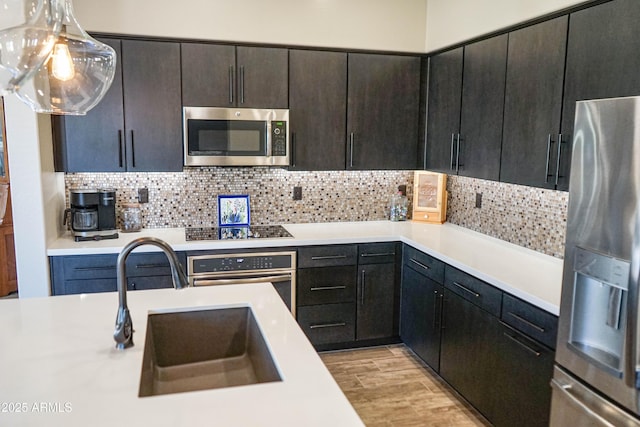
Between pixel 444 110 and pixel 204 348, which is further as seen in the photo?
pixel 444 110

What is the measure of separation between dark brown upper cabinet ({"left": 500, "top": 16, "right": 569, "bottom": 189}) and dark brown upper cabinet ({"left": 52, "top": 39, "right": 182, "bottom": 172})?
89.3 inches

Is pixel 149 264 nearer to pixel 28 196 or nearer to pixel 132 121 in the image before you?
pixel 28 196

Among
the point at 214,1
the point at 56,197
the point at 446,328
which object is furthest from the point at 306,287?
the point at 214,1

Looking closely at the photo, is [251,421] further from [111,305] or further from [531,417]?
[531,417]

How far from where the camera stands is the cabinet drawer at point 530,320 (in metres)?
2.25

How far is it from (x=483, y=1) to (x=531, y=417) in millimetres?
2553

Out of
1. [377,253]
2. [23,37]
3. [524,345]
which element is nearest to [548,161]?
[524,345]

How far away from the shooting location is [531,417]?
7.87 ft

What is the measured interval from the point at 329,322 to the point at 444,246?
41.9 inches

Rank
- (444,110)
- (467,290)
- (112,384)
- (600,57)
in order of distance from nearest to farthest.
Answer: (112,384) < (600,57) < (467,290) < (444,110)

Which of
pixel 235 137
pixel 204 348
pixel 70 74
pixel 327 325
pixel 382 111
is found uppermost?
pixel 382 111

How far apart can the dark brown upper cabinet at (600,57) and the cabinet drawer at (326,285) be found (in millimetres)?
1687

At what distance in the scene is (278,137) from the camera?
3734 millimetres

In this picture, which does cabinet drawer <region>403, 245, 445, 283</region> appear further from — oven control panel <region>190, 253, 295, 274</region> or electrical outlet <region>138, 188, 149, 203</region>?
electrical outlet <region>138, 188, 149, 203</region>
